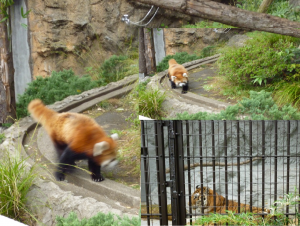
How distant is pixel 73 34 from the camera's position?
269 centimetres

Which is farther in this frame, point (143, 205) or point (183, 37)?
point (143, 205)

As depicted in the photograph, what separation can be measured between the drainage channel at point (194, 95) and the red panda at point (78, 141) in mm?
681

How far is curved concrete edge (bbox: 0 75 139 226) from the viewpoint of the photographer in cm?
260

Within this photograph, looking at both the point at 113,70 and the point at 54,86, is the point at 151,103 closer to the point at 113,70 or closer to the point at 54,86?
the point at 113,70

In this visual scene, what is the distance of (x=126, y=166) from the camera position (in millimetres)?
2748

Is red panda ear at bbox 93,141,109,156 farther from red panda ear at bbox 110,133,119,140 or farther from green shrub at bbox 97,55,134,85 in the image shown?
green shrub at bbox 97,55,134,85

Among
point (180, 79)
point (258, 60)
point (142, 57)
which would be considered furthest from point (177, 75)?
point (258, 60)

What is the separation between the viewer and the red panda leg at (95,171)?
2.66m

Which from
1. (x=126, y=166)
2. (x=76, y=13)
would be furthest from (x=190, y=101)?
(x=76, y=13)

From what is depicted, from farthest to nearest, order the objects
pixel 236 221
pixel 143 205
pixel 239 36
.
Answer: pixel 143 205, pixel 236 221, pixel 239 36

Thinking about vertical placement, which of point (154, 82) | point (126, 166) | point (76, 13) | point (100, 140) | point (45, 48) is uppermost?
point (76, 13)

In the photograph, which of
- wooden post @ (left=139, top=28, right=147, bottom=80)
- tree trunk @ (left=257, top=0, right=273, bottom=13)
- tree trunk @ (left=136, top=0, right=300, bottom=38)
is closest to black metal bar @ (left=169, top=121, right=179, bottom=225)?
wooden post @ (left=139, top=28, right=147, bottom=80)

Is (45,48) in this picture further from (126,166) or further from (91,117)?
(126,166)

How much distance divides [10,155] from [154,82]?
155 centimetres
